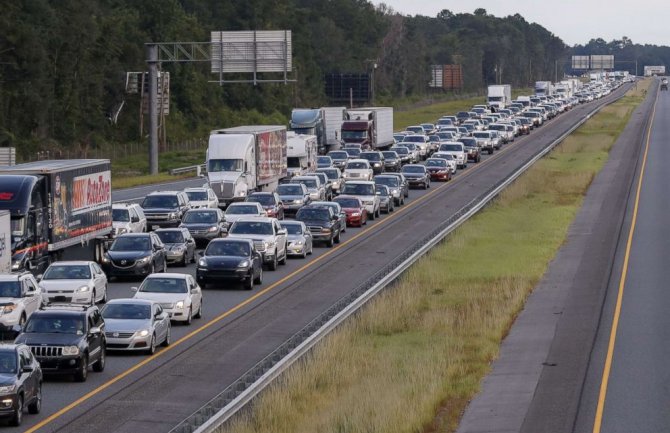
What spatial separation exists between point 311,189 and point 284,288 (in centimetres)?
2375

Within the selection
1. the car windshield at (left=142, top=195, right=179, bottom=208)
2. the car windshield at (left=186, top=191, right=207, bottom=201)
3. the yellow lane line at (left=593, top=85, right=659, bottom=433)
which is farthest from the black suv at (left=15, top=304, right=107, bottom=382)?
the car windshield at (left=186, top=191, right=207, bottom=201)

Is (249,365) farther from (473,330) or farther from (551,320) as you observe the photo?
(551,320)

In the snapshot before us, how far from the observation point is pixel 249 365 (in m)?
31.5

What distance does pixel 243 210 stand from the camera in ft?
186

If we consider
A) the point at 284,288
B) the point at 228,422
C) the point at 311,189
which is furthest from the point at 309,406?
the point at 311,189

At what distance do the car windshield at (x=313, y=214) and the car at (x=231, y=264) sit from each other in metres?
10.6

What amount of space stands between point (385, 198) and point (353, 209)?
5647mm

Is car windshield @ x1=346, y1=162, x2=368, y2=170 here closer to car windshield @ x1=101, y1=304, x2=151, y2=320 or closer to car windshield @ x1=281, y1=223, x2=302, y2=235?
car windshield @ x1=281, y1=223, x2=302, y2=235

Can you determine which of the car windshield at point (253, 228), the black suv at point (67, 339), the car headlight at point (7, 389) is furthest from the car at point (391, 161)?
the car headlight at point (7, 389)

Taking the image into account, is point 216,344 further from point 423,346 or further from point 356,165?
point 356,165

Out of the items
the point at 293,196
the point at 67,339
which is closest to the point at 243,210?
the point at 293,196

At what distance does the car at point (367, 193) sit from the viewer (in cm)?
Answer: 6456

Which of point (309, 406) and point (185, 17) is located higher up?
point (185, 17)

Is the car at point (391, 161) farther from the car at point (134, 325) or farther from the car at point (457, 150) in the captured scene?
the car at point (134, 325)
